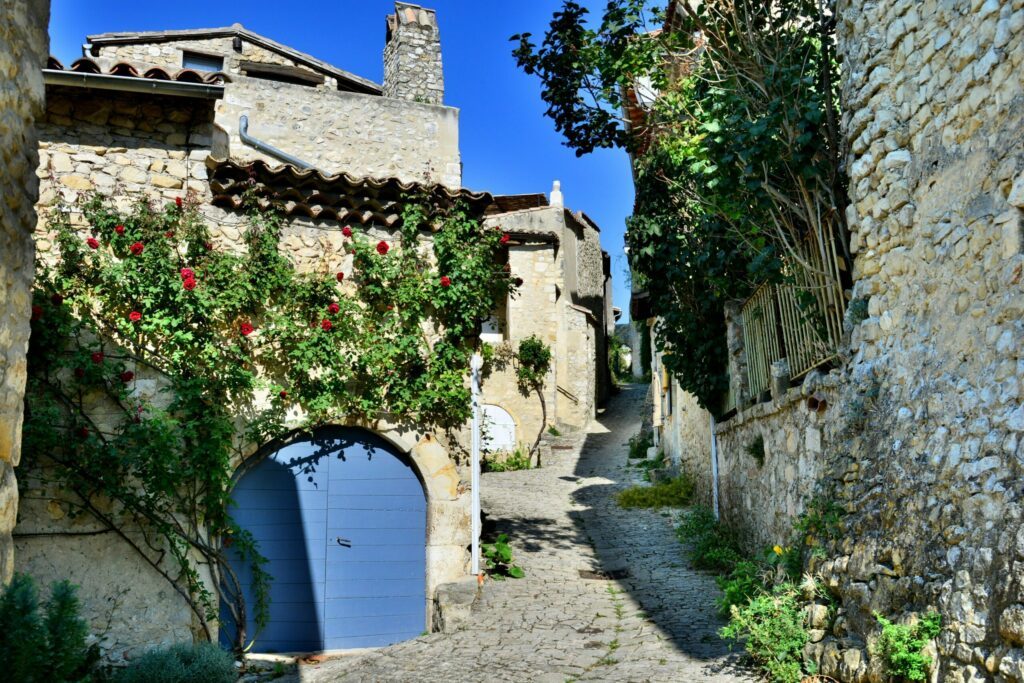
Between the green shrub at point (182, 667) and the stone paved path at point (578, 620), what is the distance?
739mm

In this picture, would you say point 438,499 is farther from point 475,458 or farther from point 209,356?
point 209,356

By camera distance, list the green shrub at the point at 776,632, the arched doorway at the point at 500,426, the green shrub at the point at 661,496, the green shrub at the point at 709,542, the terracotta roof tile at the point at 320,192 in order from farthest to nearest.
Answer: the arched doorway at the point at 500,426, the green shrub at the point at 661,496, the green shrub at the point at 709,542, the terracotta roof tile at the point at 320,192, the green shrub at the point at 776,632

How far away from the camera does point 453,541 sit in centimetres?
852

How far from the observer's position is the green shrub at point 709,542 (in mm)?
8914

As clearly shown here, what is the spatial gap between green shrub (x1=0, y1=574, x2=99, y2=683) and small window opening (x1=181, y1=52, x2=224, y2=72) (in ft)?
50.3

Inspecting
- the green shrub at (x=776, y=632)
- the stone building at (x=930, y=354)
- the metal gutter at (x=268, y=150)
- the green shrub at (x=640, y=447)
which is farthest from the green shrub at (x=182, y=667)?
the green shrub at (x=640, y=447)

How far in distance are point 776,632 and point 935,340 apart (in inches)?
83.5

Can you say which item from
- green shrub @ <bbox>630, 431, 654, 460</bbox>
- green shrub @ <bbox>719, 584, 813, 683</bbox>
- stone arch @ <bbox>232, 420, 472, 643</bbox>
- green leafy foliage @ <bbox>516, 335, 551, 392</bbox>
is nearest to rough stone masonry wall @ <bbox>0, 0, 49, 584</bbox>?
green shrub @ <bbox>719, 584, 813, 683</bbox>

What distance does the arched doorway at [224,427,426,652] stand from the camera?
8.01 metres

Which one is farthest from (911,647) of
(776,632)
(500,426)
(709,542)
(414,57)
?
(500,426)

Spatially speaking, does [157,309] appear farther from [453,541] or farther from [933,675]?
[933,675]

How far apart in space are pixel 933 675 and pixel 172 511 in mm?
5787

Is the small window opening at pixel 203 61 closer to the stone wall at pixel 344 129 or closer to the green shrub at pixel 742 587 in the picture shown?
the stone wall at pixel 344 129

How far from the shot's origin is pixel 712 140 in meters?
7.14
